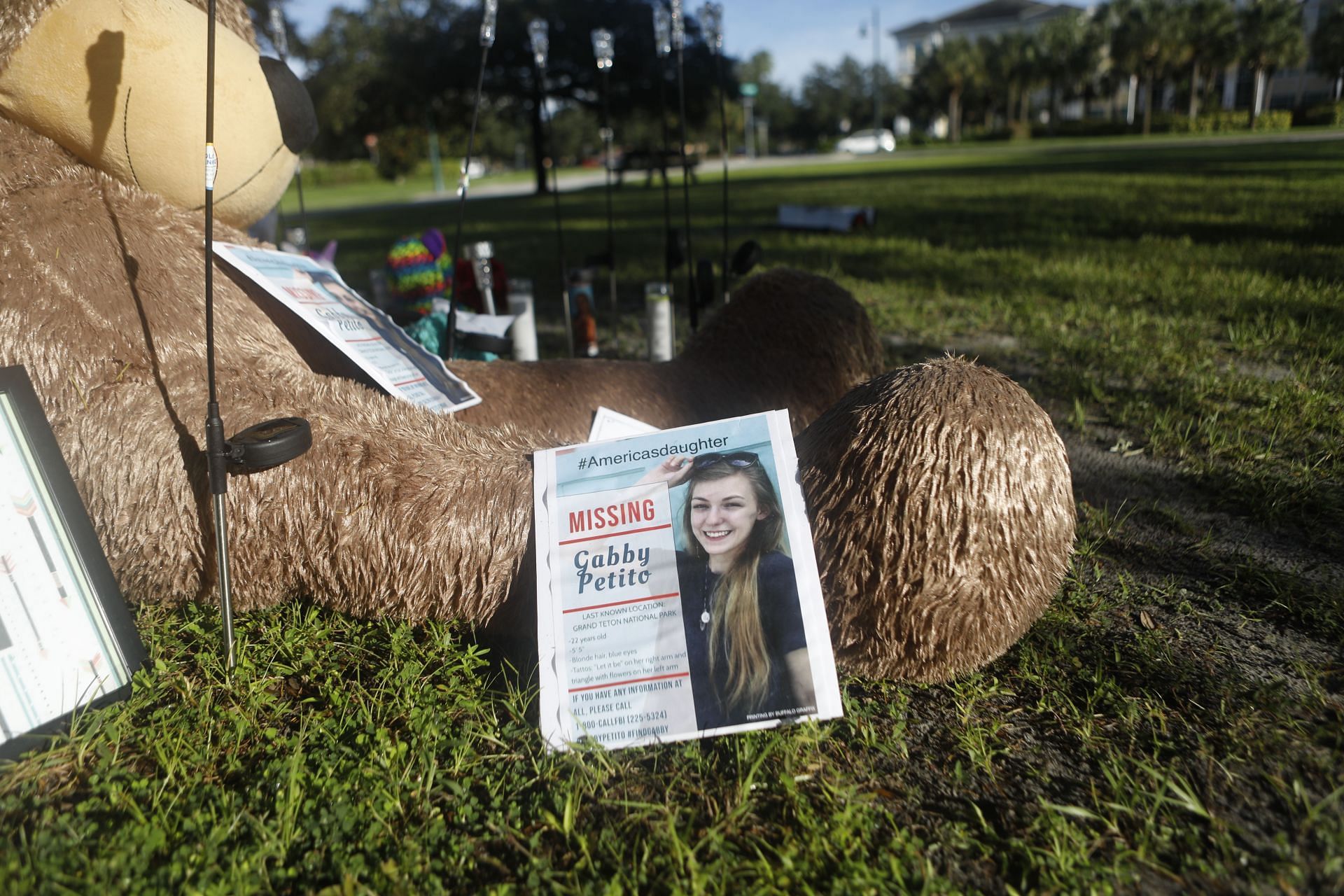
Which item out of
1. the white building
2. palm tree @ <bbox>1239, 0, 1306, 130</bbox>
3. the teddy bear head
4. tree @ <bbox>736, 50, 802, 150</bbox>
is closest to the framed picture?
the teddy bear head

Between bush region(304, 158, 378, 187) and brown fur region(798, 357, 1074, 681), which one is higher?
bush region(304, 158, 378, 187)

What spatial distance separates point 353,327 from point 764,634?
4.59 feet

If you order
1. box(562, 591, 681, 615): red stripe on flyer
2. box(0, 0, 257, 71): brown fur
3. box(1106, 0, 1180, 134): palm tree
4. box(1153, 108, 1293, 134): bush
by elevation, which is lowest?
box(562, 591, 681, 615): red stripe on flyer

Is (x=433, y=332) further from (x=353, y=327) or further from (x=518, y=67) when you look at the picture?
(x=518, y=67)

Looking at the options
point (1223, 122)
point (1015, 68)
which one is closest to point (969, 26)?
point (1015, 68)

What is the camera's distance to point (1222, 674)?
1.49m

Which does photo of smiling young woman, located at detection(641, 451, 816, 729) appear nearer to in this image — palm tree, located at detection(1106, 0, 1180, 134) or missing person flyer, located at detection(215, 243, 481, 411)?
missing person flyer, located at detection(215, 243, 481, 411)

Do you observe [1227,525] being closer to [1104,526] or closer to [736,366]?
[1104,526]

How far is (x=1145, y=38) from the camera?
15.9 meters

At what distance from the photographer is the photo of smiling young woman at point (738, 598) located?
136 centimetres

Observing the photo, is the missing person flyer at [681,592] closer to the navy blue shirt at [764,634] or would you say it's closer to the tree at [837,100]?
the navy blue shirt at [764,634]

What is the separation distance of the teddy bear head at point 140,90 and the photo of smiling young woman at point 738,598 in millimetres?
1502

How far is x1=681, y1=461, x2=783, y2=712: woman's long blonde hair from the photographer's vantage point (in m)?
1.37

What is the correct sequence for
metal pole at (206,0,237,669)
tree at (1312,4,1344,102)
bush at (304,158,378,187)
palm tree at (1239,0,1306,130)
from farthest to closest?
bush at (304,158,378,187), palm tree at (1239,0,1306,130), tree at (1312,4,1344,102), metal pole at (206,0,237,669)
